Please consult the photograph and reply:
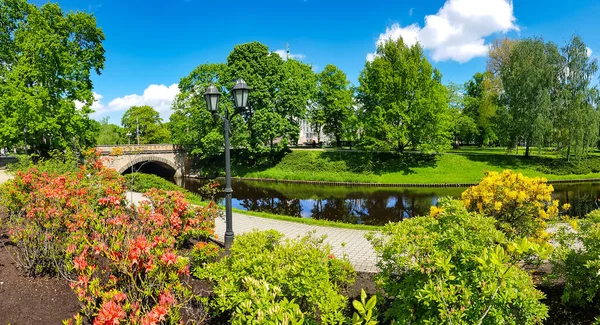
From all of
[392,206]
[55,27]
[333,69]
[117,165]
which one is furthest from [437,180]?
[55,27]

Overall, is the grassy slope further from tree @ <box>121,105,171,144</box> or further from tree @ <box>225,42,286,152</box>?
tree @ <box>121,105,171,144</box>

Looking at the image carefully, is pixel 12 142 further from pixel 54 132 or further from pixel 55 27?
pixel 55 27

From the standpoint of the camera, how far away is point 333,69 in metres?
39.8

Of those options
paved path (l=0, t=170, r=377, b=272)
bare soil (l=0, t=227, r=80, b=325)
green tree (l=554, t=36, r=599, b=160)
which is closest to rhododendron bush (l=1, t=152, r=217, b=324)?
bare soil (l=0, t=227, r=80, b=325)

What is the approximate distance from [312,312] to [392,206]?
15836 mm

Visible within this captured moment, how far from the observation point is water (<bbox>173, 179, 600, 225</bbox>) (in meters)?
16.6

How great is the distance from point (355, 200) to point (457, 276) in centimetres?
1752

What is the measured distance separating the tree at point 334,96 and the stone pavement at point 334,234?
28039mm

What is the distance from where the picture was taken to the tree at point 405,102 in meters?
28.5

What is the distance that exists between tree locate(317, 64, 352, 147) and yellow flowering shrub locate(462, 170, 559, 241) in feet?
105

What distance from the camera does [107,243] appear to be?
4.92 metres

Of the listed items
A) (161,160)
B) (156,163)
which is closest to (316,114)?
(161,160)

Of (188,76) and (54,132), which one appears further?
(188,76)

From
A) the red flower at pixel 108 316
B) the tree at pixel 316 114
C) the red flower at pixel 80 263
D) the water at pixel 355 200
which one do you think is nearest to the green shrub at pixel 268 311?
the red flower at pixel 108 316
